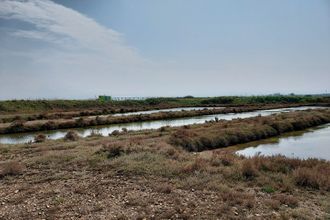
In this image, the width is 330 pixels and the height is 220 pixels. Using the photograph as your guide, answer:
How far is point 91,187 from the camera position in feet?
34.5

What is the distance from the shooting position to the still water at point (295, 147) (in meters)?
21.0

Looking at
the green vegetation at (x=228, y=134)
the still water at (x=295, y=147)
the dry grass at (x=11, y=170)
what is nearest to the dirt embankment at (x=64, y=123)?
the green vegetation at (x=228, y=134)

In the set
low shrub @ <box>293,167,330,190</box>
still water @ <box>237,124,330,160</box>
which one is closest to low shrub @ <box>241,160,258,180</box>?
low shrub @ <box>293,167,330,190</box>

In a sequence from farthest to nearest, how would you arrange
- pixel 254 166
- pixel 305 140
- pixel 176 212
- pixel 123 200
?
pixel 305 140 → pixel 254 166 → pixel 123 200 → pixel 176 212

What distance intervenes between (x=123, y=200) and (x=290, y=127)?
96.6ft

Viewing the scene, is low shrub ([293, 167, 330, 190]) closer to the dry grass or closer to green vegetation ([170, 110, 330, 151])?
the dry grass

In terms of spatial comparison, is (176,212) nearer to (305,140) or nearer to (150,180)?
(150,180)

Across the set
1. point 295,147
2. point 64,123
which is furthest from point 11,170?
point 64,123

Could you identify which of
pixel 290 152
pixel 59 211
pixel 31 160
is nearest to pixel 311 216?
pixel 59 211

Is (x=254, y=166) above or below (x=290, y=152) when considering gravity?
above

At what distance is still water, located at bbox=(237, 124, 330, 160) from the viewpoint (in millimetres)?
21000

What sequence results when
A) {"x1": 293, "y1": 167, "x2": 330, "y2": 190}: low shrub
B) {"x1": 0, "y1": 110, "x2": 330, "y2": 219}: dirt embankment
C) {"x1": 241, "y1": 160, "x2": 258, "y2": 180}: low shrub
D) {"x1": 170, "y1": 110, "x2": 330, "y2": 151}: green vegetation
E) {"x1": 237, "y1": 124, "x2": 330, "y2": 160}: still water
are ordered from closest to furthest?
{"x1": 0, "y1": 110, "x2": 330, "y2": 219}: dirt embankment
{"x1": 293, "y1": 167, "x2": 330, "y2": 190}: low shrub
{"x1": 241, "y1": 160, "x2": 258, "y2": 180}: low shrub
{"x1": 237, "y1": 124, "x2": 330, "y2": 160}: still water
{"x1": 170, "y1": 110, "x2": 330, "y2": 151}: green vegetation

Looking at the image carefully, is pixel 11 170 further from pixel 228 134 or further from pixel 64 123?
pixel 64 123

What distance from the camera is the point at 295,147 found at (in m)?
23.9
